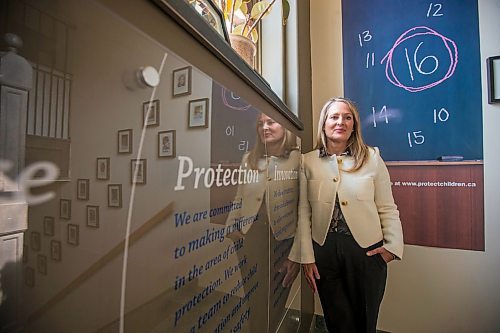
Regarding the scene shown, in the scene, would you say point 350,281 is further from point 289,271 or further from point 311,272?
point 289,271

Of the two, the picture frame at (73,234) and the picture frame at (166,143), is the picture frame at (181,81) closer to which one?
the picture frame at (166,143)

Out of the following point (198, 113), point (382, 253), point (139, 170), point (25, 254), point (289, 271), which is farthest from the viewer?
point (382, 253)

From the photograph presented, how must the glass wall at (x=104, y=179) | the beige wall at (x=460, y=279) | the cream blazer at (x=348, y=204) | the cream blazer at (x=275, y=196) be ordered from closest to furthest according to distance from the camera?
the glass wall at (x=104, y=179) → the cream blazer at (x=275, y=196) → the cream blazer at (x=348, y=204) → the beige wall at (x=460, y=279)

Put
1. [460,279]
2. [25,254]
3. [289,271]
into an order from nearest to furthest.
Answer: [25,254], [289,271], [460,279]

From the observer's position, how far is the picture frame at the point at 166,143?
1.17 ft

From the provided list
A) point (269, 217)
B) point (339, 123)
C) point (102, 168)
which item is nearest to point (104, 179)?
point (102, 168)

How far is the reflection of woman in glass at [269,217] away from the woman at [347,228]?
147mm

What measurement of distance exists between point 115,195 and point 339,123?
1.22 meters

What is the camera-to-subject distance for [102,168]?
0.28m

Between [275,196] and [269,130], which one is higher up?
[269,130]

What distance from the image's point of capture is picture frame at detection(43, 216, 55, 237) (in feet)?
0.77

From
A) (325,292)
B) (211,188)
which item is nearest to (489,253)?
(325,292)

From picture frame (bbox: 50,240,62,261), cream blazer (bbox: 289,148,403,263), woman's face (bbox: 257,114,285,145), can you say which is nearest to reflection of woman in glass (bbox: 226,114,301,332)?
woman's face (bbox: 257,114,285,145)

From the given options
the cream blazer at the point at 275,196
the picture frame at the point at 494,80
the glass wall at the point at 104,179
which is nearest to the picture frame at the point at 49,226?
the glass wall at the point at 104,179
